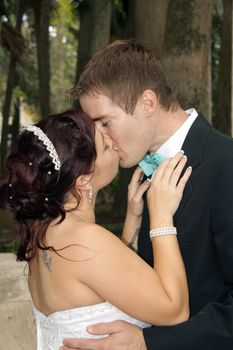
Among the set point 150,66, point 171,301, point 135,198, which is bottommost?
point 171,301

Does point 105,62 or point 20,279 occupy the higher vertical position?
point 105,62

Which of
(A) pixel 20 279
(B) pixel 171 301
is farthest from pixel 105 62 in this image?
(A) pixel 20 279

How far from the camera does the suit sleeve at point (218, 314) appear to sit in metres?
1.94

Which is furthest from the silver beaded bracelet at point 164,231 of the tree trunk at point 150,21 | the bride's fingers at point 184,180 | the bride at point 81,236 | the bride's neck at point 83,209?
the tree trunk at point 150,21

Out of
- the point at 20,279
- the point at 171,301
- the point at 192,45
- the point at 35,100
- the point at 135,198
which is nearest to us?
the point at 171,301

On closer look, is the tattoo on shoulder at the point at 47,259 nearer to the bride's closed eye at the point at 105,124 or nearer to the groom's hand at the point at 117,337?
the groom's hand at the point at 117,337

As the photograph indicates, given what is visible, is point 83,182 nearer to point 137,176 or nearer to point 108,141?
point 108,141

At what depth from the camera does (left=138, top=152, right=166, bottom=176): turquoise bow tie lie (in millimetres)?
2305

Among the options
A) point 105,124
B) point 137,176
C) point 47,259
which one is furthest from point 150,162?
point 47,259

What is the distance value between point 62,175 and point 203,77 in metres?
4.29

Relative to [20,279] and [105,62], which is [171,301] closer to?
[105,62]

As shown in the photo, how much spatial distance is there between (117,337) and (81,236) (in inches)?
15.4

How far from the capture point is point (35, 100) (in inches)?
1023

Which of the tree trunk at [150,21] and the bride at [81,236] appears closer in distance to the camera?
the bride at [81,236]
